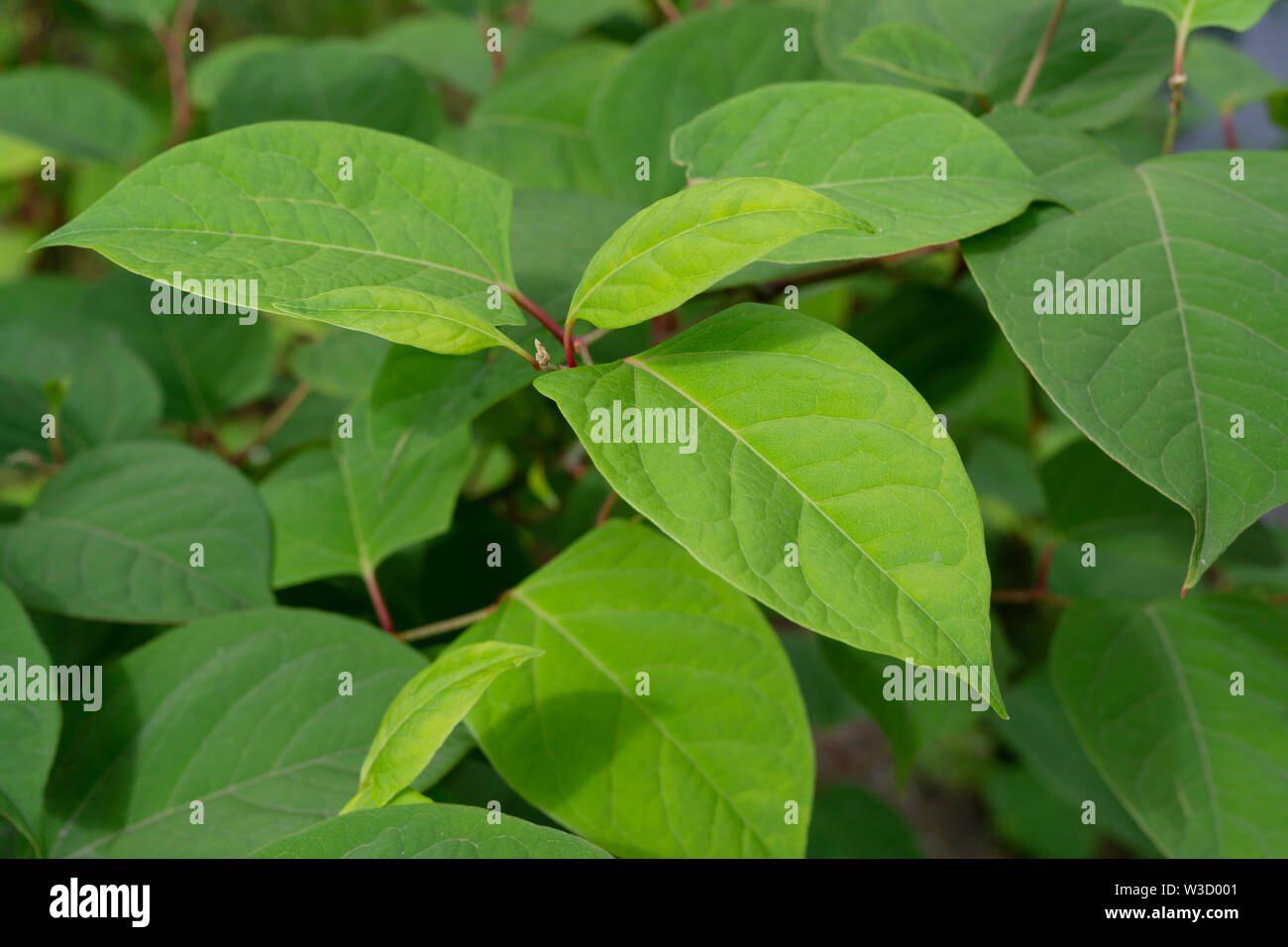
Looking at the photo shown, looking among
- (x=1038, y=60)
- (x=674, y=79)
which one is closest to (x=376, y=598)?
(x=674, y=79)

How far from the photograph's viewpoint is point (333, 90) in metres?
0.69

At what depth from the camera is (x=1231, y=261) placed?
39cm

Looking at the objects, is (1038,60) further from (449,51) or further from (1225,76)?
(449,51)

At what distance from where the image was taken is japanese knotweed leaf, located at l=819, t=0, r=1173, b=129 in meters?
0.51

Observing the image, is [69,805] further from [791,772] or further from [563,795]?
[791,772]

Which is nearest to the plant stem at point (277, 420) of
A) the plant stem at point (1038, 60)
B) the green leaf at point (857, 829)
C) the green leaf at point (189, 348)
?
the green leaf at point (189, 348)

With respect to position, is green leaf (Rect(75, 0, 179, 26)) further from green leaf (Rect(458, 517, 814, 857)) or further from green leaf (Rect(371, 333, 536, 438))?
green leaf (Rect(458, 517, 814, 857))

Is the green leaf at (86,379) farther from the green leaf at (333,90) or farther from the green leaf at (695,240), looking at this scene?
the green leaf at (695,240)

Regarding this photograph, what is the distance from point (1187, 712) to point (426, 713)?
0.41m

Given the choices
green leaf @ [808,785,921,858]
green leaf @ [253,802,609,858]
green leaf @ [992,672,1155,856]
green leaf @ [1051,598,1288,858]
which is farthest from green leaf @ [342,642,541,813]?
green leaf @ [992,672,1155,856]

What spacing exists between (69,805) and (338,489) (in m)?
0.22

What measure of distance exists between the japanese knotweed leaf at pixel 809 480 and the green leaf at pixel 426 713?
0.28 ft

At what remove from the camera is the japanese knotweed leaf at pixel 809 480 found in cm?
30

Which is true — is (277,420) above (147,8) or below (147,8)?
below
